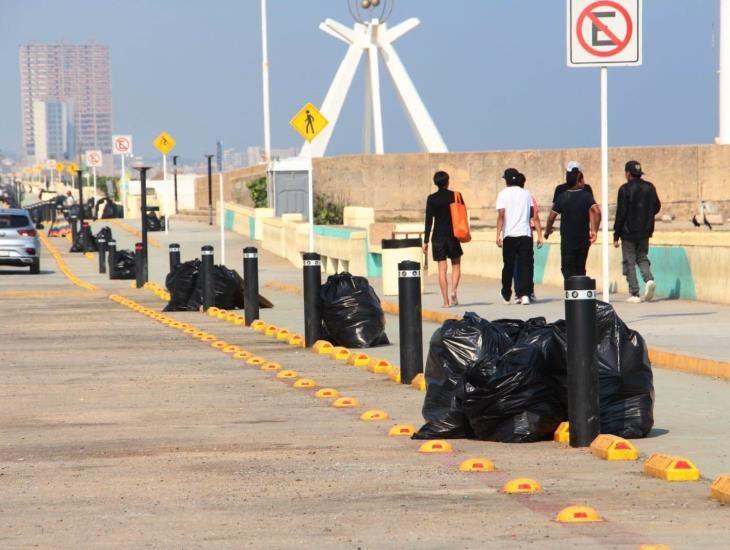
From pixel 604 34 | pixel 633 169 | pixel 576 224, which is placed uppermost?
pixel 604 34

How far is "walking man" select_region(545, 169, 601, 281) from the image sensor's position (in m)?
19.0

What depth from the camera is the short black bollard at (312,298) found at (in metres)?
16.3

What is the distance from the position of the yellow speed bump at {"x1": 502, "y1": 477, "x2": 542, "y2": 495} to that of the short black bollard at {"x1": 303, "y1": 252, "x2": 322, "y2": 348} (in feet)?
29.0

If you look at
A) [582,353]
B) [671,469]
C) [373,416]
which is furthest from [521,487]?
[373,416]

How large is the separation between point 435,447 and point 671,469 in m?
1.66

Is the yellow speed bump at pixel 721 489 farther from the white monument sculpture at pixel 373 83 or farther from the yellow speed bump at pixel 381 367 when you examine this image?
the white monument sculpture at pixel 373 83

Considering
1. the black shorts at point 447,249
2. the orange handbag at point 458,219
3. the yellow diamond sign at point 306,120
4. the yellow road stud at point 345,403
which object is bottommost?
the yellow road stud at point 345,403

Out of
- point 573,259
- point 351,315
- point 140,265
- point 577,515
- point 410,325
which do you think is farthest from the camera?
point 140,265

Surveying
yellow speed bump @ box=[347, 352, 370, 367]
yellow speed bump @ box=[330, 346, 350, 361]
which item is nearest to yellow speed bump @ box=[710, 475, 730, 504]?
yellow speed bump @ box=[347, 352, 370, 367]

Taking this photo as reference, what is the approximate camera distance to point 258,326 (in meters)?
19.8

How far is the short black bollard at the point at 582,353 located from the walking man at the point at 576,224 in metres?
10.1

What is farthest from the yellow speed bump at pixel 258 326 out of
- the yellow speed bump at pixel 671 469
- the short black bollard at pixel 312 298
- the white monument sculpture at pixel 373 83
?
the white monument sculpture at pixel 373 83

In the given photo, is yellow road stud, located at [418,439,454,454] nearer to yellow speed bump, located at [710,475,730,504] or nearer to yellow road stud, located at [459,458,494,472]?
yellow road stud, located at [459,458,494,472]

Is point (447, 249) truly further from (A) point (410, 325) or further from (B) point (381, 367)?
(A) point (410, 325)
